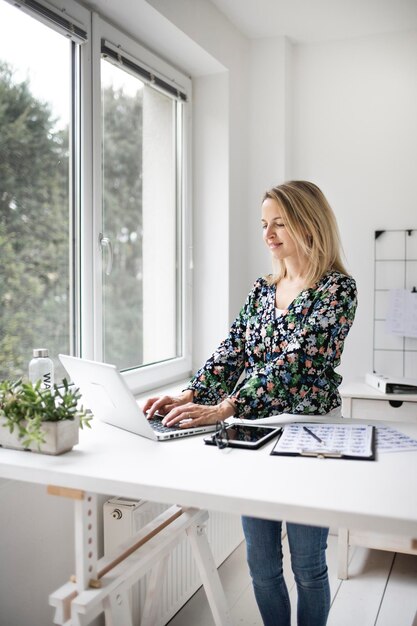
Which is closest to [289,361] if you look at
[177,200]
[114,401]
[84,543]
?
[114,401]

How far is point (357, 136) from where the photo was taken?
3121mm

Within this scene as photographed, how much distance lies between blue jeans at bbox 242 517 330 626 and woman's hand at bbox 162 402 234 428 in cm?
29

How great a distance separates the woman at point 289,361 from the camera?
1.66 meters

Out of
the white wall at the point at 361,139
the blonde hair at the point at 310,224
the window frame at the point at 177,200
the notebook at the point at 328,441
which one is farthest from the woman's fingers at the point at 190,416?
the white wall at the point at 361,139

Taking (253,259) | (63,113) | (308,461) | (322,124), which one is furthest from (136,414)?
(322,124)

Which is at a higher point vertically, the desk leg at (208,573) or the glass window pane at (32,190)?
the glass window pane at (32,190)

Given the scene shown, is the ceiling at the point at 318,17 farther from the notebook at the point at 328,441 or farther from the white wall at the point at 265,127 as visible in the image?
the notebook at the point at 328,441

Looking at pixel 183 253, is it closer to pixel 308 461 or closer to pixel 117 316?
pixel 117 316

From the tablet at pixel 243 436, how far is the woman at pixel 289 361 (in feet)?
0.23

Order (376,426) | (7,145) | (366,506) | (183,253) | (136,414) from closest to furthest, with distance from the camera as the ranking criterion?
(366,506), (136,414), (376,426), (7,145), (183,253)

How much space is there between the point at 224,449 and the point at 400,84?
7.49 feet

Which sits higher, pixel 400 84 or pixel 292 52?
pixel 292 52

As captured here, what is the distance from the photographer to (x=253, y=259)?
124 inches

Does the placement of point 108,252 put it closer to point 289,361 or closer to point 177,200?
point 177,200
